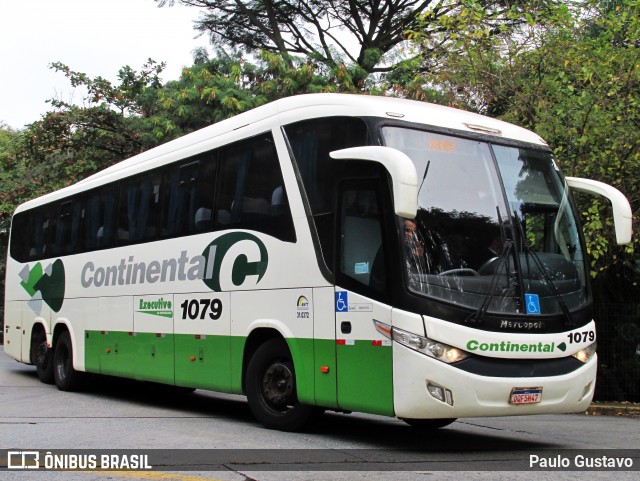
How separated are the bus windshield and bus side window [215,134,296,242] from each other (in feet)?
5.67

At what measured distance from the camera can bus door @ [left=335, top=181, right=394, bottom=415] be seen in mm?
7918

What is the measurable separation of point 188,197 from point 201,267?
3.66 ft

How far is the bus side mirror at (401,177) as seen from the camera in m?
7.11

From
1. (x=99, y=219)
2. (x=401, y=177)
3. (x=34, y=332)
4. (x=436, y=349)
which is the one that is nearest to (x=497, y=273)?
(x=436, y=349)

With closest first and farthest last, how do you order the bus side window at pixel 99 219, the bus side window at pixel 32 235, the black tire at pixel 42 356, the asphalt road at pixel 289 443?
the asphalt road at pixel 289 443 < the bus side window at pixel 99 219 < the black tire at pixel 42 356 < the bus side window at pixel 32 235

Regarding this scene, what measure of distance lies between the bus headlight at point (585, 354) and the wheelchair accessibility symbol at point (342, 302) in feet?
7.57

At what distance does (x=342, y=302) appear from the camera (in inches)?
331

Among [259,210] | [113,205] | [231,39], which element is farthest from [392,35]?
[259,210]

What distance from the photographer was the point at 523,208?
8.48m

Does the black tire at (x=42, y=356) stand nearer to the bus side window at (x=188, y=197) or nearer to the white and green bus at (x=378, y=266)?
the white and green bus at (x=378, y=266)

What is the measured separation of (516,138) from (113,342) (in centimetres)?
743

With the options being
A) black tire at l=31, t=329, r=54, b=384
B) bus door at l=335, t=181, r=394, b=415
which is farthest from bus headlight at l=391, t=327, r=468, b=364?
black tire at l=31, t=329, r=54, b=384

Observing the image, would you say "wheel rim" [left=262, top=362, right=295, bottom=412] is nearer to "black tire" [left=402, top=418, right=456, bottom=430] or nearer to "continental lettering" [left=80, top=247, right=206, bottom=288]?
"black tire" [left=402, top=418, right=456, bottom=430]

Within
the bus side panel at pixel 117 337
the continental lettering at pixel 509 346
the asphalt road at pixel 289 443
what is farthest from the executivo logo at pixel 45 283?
the continental lettering at pixel 509 346
